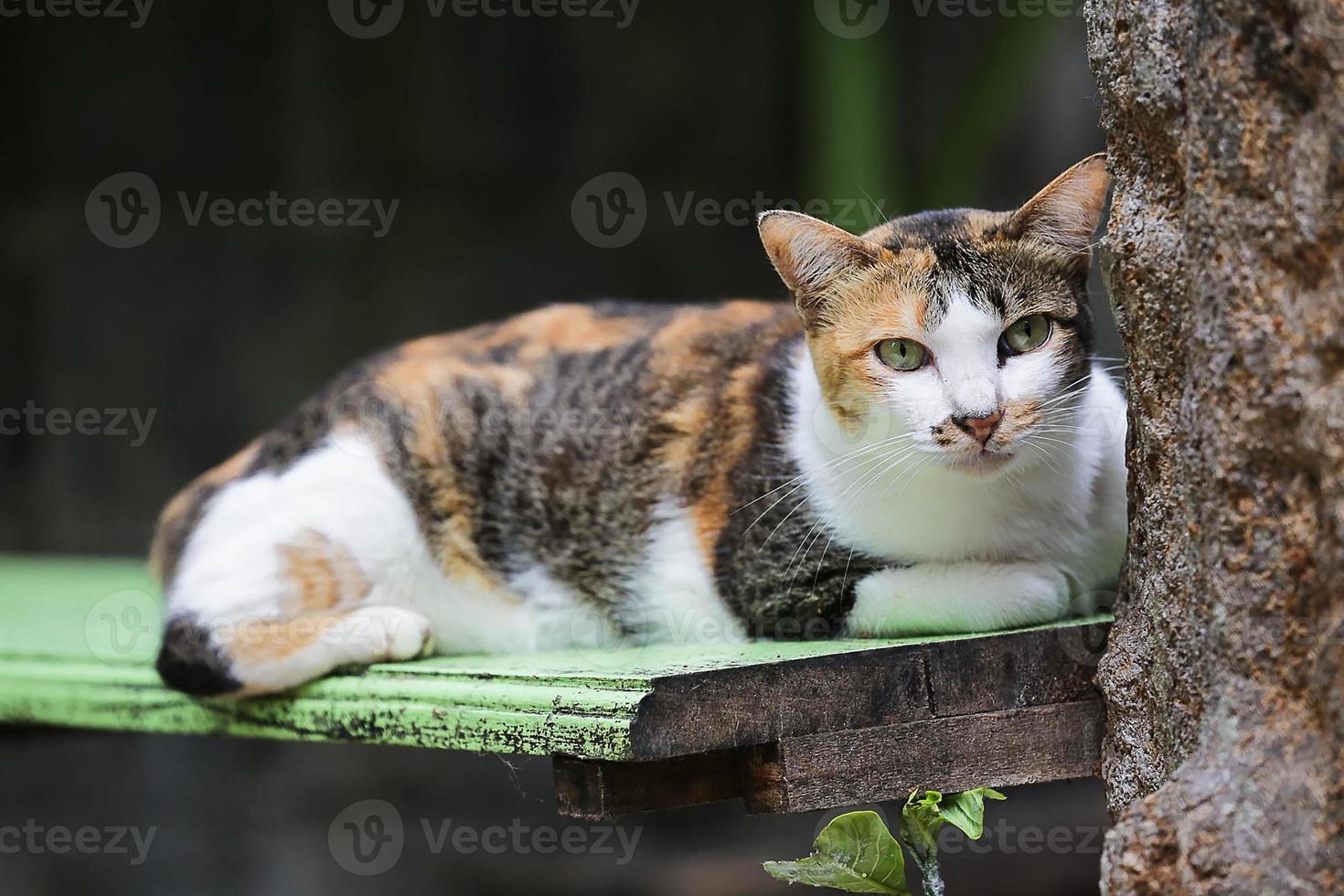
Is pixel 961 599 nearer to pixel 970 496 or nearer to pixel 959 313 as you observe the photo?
pixel 970 496

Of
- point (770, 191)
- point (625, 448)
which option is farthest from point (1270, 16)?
point (770, 191)

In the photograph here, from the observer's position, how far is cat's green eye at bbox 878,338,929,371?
2.43 m

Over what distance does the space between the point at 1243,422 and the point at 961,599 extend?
891 millimetres

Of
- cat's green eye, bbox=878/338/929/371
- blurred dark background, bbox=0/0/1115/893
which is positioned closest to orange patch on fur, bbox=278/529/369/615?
cat's green eye, bbox=878/338/929/371

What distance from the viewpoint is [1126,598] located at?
2.13 metres

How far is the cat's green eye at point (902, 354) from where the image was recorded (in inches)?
95.7

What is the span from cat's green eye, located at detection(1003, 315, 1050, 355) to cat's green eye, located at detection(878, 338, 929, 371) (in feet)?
0.47

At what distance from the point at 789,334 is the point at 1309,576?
1627 mm

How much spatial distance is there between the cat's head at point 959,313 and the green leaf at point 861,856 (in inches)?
24.7

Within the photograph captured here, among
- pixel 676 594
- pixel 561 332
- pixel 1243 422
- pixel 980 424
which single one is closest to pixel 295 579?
pixel 676 594

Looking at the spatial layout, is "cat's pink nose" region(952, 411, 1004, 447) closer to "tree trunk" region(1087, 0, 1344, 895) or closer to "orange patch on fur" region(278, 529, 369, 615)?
"tree trunk" region(1087, 0, 1344, 895)

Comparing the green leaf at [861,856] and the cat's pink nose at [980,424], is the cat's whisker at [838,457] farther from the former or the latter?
the green leaf at [861,856]

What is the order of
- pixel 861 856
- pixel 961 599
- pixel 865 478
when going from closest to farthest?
pixel 861 856 → pixel 961 599 → pixel 865 478

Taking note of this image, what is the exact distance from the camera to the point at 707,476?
2928 mm
